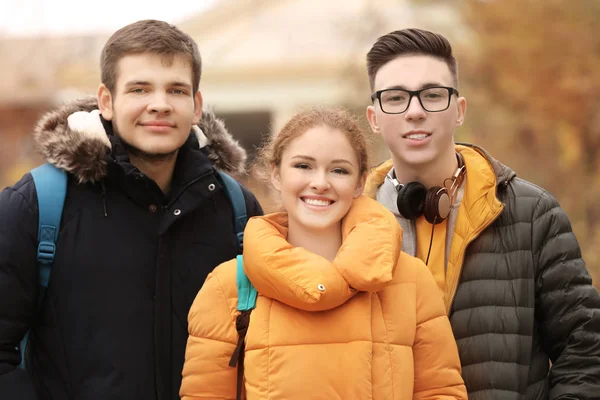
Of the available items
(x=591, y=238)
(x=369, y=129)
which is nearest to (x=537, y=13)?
(x=591, y=238)

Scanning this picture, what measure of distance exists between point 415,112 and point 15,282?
5.68 ft

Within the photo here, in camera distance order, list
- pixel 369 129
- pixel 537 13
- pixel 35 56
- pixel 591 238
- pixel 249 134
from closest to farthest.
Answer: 1. pixel 369 129
2. pixel 591 238
3. pixel 537 13
4. pixel 35 56
5. pixel 249 134

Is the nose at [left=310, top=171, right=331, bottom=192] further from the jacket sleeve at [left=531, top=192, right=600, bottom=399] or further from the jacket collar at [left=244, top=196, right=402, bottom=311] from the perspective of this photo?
the jacket sleeve at [left=531, top=192, right=600, bottom=399]

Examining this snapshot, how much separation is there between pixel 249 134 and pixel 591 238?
20253mm

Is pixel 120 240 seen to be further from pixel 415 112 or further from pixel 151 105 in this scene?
pixel 415 112

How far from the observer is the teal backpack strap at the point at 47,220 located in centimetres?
304

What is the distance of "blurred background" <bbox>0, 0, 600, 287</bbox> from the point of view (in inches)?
409

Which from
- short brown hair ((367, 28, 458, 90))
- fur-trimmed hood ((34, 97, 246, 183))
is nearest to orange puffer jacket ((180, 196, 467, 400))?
fur-trimmed hood ((34, 97, 246, 183))

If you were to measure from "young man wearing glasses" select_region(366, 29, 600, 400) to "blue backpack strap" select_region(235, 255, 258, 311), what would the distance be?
791mm

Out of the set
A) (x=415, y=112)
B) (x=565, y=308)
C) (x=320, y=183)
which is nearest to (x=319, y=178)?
(x=320, y=183)

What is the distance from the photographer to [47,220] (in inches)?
120

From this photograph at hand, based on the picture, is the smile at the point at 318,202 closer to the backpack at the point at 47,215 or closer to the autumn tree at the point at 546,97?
the backpack at the point at 47,215

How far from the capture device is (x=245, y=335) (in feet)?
9.18

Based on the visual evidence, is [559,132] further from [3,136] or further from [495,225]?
[3,136]
